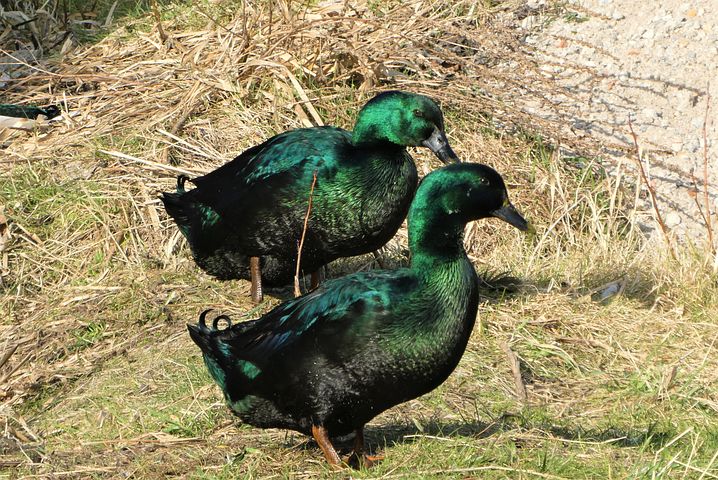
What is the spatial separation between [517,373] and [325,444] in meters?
1.42

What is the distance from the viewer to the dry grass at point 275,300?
4477 millimetres

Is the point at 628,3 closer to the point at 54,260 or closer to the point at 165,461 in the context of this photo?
the point at 54,260

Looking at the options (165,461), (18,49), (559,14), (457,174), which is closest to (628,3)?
(559,14)

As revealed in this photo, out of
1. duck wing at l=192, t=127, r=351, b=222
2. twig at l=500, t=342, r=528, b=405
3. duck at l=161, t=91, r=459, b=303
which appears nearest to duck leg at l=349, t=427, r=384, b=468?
twig at l=500, t=342, r=528, b=405

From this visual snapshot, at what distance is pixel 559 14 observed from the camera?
8.98 meters

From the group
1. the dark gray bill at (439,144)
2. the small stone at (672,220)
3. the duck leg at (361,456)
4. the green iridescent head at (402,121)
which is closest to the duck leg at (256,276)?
the green iridescent head at (402,121)

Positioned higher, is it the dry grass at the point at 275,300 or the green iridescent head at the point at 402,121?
the green iridescent head at the point at 402,121

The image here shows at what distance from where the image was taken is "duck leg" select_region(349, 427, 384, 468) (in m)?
4.15

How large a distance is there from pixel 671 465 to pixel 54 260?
4.09 metres

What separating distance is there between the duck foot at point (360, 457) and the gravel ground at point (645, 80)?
3.69 metres

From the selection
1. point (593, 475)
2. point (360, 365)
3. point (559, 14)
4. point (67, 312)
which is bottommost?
point (67, 312)

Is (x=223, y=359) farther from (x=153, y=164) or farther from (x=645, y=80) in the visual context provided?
(x=645, y=80)

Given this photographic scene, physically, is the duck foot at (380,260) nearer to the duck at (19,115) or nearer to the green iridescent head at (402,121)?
the green iridescent head at (402,121)

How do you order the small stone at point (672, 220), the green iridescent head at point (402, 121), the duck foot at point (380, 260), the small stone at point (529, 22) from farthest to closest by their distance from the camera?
the small stone at point (529, 22)
the small stone at point (672, 220)
the duck foot at point (380, 260)
the green iridescent head at point (402, 121)
